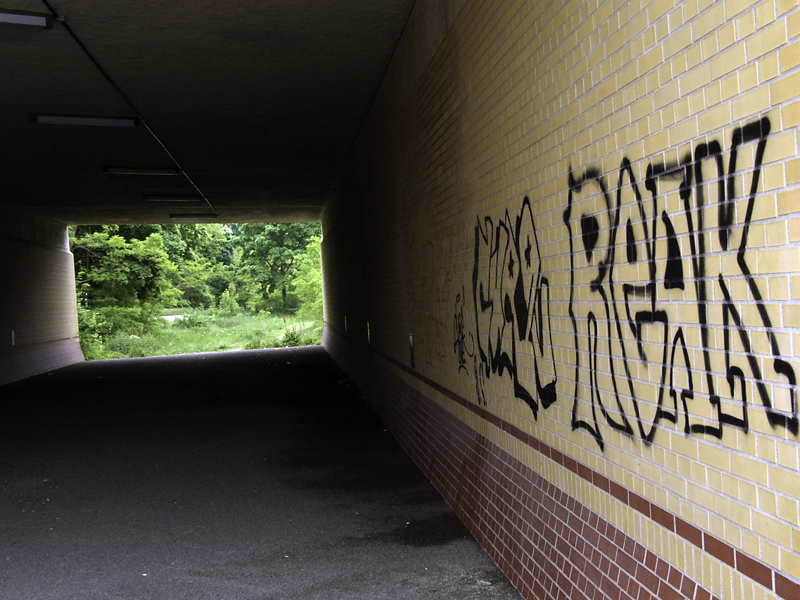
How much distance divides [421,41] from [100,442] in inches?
242

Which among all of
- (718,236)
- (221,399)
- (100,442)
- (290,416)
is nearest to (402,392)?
(290,416)

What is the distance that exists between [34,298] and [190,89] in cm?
1196

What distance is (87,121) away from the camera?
993 cm

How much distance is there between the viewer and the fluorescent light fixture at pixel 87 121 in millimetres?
9719

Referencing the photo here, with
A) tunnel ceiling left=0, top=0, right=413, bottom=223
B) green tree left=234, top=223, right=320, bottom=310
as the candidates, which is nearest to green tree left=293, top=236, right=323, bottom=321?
green tree left=234, top=223, right=320, bottom=310

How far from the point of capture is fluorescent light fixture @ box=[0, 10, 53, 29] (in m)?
6.16

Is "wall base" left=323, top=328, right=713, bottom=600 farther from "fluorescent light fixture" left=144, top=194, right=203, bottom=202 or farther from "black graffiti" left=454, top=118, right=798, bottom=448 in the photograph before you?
"fluorescent light fixture" left=144, top=194, right=203, bottom=202

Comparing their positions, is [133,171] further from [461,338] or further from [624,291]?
[624,291]

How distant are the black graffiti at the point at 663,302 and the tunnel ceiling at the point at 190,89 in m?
4.35

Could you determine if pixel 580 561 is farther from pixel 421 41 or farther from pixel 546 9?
pixel 421 41

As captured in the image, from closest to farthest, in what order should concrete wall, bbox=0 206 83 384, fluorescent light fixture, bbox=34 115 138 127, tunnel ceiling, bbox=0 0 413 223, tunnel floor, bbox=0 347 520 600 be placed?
tunnel floor, bbox=0 347 520 600, tunnel ceiling, bbox=0 0 413 223, fluorescent light fixture, bbox=34 115 138 127, concrete wall, bbox=0 206 83 384

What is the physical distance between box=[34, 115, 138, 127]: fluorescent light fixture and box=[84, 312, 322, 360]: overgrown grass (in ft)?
60.2

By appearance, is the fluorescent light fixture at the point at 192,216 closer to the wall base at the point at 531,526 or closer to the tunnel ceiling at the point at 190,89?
the tunnel ceiling at the point at 190,89

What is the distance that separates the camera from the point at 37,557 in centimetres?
468
